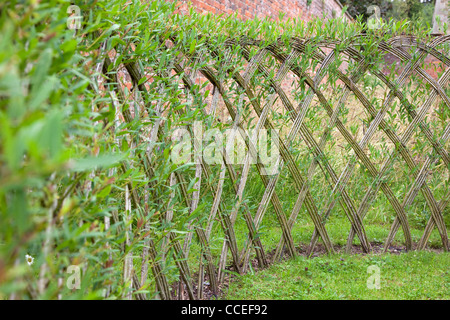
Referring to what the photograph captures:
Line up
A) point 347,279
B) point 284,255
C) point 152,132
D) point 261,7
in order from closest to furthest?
point 152,132 → point 347,279 → point 284,255 → point 261,7

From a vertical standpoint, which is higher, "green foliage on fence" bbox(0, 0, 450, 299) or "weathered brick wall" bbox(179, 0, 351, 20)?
"weathered brick wall" bbox(179, 0, 351, 20)

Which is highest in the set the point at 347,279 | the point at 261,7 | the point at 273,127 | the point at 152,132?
the point at 261,7

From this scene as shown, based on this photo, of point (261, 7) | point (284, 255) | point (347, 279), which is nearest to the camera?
point (347, 279)

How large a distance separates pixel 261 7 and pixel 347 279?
5.63 m

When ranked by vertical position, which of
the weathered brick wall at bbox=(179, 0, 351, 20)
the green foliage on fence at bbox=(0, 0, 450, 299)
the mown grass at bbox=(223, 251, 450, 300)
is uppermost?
the weathered brick wall at bbox=(179, 0, 351, 20)

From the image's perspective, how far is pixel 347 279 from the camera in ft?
7.18

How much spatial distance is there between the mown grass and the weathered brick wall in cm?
225

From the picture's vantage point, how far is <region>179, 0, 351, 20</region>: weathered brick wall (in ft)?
17.2

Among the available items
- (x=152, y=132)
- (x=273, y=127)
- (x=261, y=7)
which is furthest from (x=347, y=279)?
(x=261, y=7)

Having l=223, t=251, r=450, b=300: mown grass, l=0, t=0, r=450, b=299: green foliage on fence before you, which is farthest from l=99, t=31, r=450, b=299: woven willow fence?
l=223, t=251, r=450, b=300: mown grass

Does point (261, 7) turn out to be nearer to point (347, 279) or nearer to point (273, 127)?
point (273, 127)

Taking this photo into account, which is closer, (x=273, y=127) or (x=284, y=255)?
(x=273, y=127)

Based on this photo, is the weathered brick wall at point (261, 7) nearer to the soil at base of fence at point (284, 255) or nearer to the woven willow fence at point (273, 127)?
the woven willow fence at point (273, 127)

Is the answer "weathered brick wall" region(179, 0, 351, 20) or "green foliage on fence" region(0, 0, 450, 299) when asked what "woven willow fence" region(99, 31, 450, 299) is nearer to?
"green foliage on fence" region(0, 0, 450, 299)
